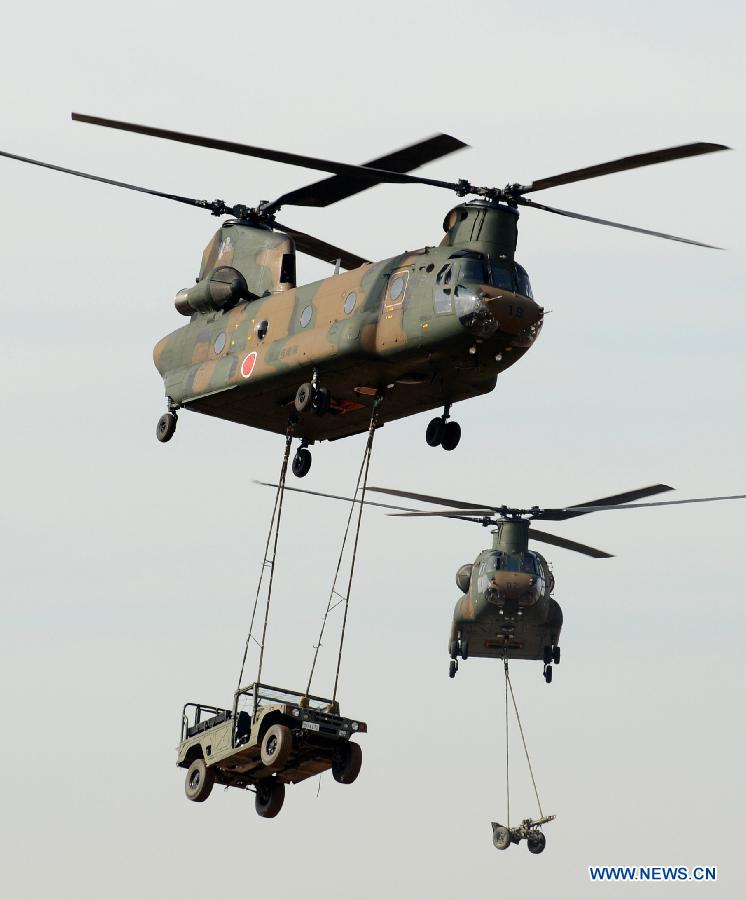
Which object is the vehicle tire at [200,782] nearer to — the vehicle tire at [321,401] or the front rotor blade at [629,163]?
the vehicle tire at [321,401]

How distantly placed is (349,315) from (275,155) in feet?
12.3

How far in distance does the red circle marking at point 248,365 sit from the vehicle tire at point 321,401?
2148mm

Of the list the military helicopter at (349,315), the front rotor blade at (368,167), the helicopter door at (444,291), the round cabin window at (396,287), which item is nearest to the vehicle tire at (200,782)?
the military helicopter at (349,315)

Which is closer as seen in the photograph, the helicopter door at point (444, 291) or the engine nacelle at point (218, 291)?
the helicopter door at point (444, 291)

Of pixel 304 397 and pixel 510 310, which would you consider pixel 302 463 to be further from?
pixel 510 310

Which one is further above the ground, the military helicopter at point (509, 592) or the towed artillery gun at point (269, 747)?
the military helicopter at point (509, 592)

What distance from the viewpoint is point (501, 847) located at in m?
72.2

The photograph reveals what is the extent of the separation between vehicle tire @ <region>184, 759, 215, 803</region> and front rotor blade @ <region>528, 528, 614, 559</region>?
2809 centimetres

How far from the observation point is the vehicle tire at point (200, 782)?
42.4 metres

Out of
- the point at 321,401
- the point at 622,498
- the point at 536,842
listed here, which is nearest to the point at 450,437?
the point at 321,401

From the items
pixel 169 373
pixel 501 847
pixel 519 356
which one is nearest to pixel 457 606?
pixel 501 847

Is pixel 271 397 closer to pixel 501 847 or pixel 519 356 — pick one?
pixel 519 356

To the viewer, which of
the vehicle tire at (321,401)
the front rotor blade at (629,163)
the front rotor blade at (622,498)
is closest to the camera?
the front rotor blade at (629,163)

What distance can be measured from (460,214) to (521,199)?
1.22 m
